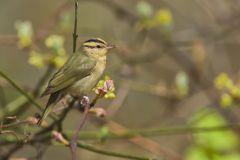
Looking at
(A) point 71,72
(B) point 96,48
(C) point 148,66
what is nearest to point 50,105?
(A) point 71,72

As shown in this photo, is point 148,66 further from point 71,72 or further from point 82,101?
point 82,101

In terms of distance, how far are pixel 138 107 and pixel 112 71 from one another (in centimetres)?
309

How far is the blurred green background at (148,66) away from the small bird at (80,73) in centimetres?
16

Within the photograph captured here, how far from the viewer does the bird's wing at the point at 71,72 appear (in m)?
3.78

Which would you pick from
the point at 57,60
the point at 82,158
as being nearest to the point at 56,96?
the point at 57,60

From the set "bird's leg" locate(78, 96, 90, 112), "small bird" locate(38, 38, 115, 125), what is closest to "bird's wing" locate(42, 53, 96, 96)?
"small bird" locate(38, 38, 115, 125)

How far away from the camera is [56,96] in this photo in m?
3.85

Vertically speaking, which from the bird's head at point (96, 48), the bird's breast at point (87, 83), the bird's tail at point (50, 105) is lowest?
the bird's tail at point (50, 105)

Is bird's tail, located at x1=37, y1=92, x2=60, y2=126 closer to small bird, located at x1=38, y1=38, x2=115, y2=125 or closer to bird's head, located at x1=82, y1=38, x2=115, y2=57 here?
small bird, located at x1=38, y1=38, x2=115, y2=125

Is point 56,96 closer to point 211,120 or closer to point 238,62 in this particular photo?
point 211,120

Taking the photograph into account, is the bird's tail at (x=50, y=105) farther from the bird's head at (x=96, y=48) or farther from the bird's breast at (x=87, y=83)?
the bird's head at (x=96, y=48)

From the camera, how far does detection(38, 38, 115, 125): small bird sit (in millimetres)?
3816

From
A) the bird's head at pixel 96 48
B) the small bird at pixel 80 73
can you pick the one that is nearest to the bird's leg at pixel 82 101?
the small bird at pixel 80 73

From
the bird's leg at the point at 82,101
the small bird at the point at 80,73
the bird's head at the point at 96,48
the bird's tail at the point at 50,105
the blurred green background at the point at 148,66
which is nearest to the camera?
the bird's tail at the point at 50,105
